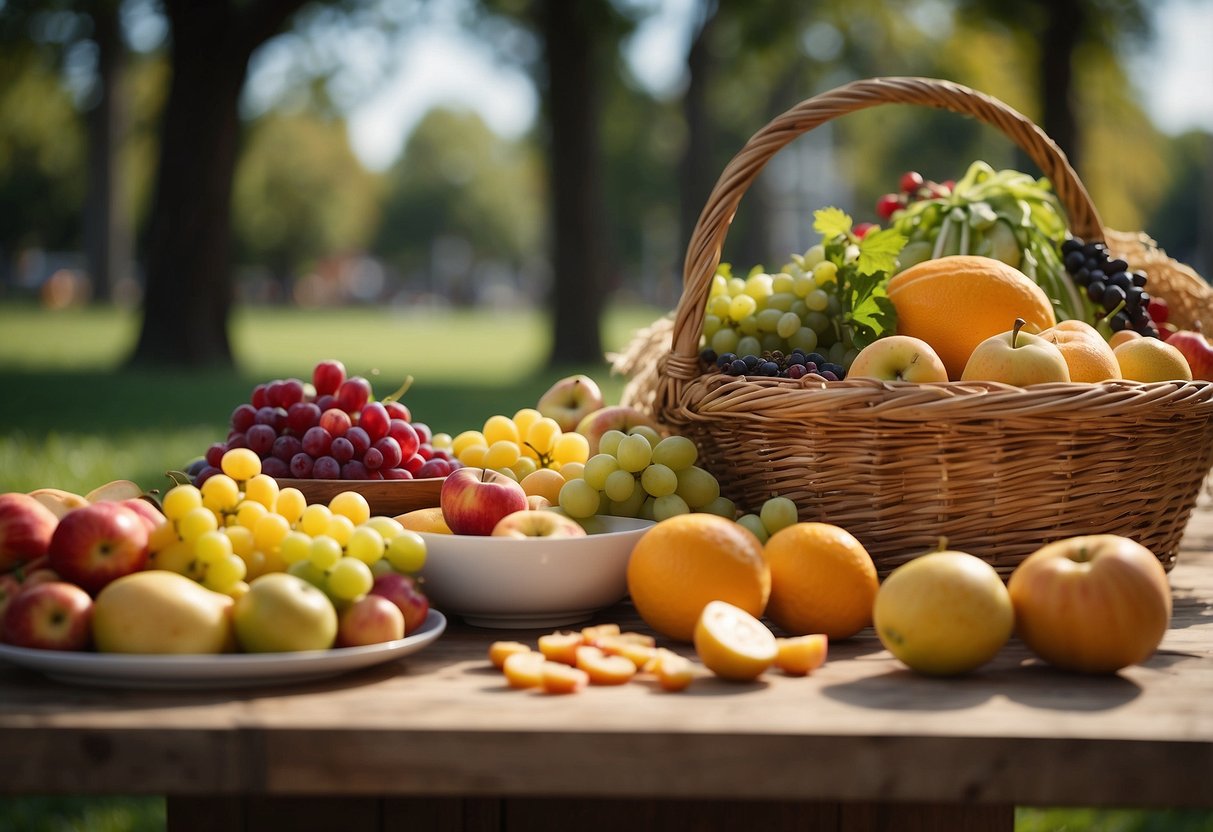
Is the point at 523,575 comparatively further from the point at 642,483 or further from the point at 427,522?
the point at 642,483

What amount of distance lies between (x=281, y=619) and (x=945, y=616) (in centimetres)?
69

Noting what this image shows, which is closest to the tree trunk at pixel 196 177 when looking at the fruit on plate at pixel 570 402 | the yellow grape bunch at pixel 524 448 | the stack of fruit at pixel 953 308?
the fruit on plate at pixel 570 402

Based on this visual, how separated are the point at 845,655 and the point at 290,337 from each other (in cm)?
2182

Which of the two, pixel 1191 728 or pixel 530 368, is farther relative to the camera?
pixel 530 368

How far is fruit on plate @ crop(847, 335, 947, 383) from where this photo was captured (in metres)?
1.58

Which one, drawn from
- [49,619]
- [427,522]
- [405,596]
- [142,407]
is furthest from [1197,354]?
[142,407]

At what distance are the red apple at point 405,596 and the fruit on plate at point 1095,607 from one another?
0.67 meters

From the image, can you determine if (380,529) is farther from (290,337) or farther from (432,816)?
(290,337)

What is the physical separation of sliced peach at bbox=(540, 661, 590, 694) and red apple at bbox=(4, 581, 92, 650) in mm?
477

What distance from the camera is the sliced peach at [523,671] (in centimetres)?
116

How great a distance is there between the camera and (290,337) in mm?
22062

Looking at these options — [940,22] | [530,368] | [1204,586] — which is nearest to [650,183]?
[940,22]

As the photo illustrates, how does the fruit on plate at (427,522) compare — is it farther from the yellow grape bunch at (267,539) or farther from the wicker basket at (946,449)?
the wicker basket at (946,449)

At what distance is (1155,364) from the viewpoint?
165cm
